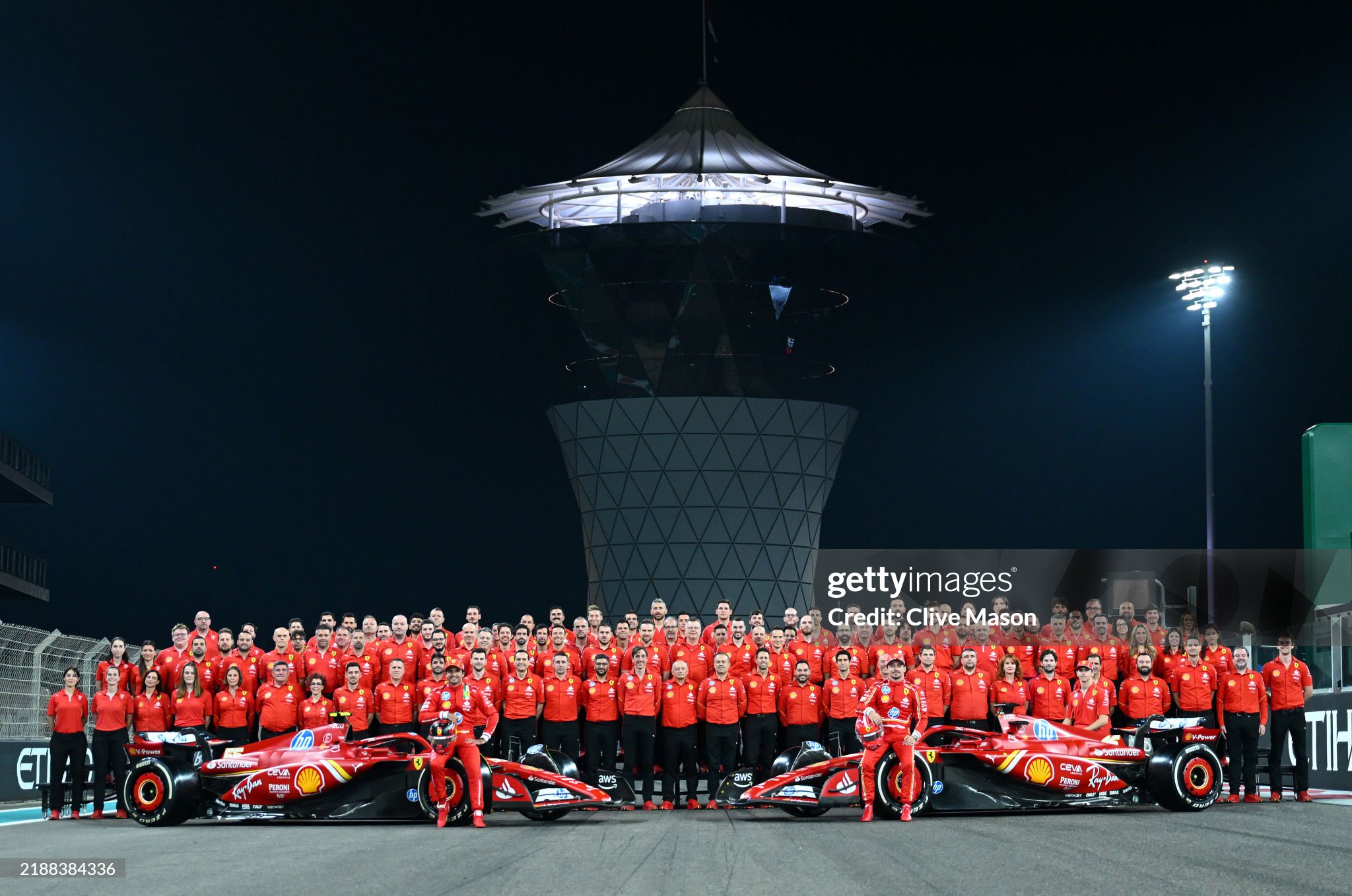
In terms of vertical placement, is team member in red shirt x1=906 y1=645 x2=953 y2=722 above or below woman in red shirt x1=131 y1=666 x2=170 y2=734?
above

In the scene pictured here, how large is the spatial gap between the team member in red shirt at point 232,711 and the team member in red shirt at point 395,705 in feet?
5.31

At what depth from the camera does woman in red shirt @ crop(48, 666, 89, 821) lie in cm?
1864

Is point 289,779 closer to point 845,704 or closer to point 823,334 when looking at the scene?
point 845,704

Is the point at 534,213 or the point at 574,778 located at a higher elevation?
the point at 534,213

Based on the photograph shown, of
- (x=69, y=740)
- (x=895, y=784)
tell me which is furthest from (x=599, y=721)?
(x=69, y=740)

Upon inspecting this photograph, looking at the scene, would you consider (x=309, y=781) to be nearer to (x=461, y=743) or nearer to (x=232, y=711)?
(x=461, y=743)

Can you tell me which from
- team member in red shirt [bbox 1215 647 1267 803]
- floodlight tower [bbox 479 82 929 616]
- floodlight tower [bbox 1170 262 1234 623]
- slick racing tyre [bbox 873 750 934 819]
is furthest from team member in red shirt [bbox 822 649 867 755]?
floodlight tower [bbox 479 82 929 616]

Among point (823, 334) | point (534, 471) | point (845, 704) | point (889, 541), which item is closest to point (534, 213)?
point (823, 334)

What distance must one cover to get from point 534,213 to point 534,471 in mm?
13312

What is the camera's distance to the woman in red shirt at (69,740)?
18.6 metres

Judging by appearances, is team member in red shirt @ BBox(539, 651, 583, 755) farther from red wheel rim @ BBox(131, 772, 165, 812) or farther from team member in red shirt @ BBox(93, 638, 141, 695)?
team member in red shirt @ BBox(93, 638, 141, 695)

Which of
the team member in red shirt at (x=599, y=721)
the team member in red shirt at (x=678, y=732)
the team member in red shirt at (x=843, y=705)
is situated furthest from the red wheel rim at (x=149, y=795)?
the team member in red shirt at (x=843, y=705)

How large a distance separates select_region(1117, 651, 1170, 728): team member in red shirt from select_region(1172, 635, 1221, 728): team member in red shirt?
0.78 feet

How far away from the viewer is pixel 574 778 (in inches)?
680
